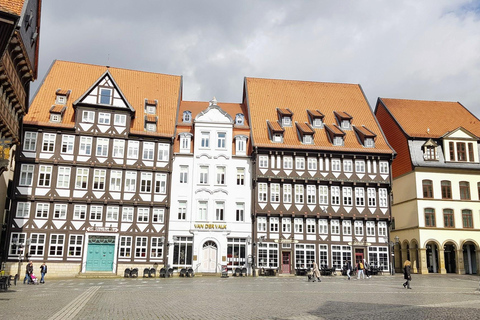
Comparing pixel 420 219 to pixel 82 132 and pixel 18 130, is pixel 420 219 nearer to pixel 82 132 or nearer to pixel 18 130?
pixel 82 132

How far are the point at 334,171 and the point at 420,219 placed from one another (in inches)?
410

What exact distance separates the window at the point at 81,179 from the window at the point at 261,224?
16.6 meters

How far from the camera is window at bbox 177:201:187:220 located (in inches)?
1766

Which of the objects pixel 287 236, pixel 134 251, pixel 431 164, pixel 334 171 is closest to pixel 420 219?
pixel 431 164

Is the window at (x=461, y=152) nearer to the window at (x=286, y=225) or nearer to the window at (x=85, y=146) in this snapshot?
the window at (x=286, y=225)

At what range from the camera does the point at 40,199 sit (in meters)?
40.8

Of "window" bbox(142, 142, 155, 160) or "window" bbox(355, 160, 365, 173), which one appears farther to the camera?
"window" bbox(355, 160, 365, 173)

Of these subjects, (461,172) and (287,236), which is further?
(461,172)

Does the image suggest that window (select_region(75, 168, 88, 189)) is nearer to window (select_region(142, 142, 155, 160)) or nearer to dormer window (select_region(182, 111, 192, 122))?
window (select_region(142, 142, 155, 160))

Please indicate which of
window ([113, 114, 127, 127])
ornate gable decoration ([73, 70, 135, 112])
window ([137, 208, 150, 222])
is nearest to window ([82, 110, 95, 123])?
ornate gable decoration ([73, 70, 135, 112])

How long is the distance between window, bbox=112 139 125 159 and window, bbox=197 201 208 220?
884 cm

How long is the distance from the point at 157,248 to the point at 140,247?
1558 mm

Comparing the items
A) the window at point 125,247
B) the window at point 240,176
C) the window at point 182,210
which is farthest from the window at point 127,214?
the window at point 240,176

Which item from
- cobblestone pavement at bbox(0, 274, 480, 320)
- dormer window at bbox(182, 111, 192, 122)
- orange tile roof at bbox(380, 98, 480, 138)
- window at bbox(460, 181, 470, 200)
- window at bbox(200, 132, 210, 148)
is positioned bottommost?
cobblestone pavement at bbox(0, 274, 480, 320)
